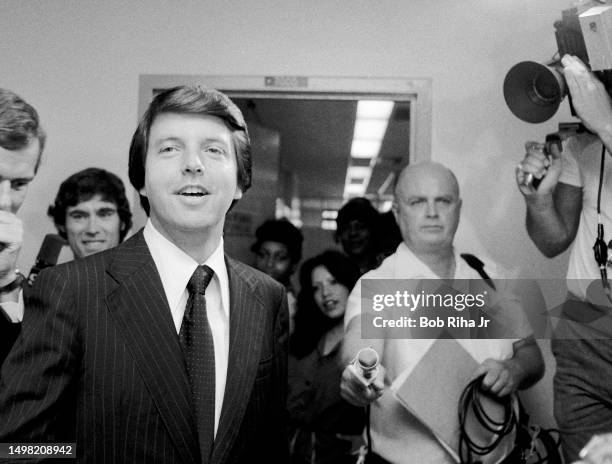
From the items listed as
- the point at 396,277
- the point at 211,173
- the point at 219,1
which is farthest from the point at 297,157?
the point at 211,173

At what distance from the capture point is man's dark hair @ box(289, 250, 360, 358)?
2.21 meters

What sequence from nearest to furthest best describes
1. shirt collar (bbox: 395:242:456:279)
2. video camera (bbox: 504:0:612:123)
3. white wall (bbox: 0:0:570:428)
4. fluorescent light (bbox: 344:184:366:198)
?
video camera (bbox: 504:0:612:123), shirt collar (bbox: 395:242:456:279), white wall (bbox: 0:0:570:428), fluorescent light (bbox: 344:184:366:198)

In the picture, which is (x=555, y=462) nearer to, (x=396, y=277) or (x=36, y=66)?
(x=396, y=277)

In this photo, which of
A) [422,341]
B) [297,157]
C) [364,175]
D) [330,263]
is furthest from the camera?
[364,175]

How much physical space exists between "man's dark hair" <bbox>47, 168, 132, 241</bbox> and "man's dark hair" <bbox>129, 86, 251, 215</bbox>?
76cm

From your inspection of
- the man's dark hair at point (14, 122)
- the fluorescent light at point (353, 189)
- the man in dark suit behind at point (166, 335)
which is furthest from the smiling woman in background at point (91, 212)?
the fluorescent light at point (353, 189)

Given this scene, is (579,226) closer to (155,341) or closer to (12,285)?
(155,341)

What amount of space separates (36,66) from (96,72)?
244 mm

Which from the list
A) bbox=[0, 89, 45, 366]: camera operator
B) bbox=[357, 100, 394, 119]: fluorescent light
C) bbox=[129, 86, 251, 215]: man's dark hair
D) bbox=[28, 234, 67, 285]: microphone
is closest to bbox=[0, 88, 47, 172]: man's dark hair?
bbox=[0, 89, 45, 366]: camera operator

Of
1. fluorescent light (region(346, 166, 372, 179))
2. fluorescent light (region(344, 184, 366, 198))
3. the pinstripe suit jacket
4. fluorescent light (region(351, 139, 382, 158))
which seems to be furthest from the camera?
fluorescent light (region(344, 184, 366, 198))

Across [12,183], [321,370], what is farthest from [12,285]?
[321,370]

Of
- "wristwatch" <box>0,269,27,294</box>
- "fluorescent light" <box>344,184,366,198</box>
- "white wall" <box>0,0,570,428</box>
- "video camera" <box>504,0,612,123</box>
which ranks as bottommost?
"wristwatch" <box>0,269,27,294</box>

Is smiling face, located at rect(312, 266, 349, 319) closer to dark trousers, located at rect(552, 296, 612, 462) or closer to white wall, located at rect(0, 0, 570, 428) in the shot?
white wall, located at rect(0, 0, 570, 428)

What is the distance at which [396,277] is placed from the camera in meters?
1.65
